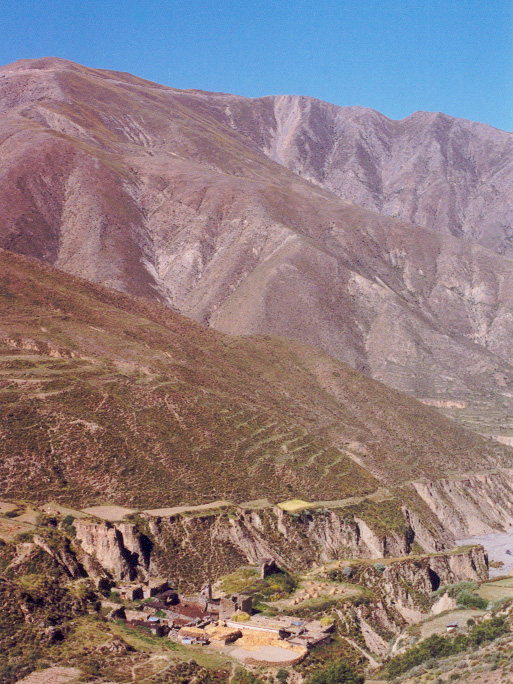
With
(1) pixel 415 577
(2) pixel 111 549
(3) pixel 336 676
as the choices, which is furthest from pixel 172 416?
(3) pixel 336 676

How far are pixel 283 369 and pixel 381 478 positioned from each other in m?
30.7

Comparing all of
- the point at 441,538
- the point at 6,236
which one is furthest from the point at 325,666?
the point at 6,236

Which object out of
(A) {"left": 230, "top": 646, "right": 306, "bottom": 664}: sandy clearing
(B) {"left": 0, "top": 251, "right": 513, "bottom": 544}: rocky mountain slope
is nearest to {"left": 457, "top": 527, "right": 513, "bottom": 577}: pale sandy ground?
(B) {"left": 0, "top": 251, "right": 513, "bottom": 544}: rocky mountain slope

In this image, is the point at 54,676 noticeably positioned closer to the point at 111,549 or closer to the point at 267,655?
the point at 267,655

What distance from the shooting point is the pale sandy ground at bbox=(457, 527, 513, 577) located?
75.7 m

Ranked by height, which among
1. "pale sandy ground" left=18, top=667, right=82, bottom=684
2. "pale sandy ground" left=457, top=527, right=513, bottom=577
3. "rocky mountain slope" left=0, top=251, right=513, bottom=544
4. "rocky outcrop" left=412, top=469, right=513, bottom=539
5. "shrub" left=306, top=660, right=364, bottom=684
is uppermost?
"rocky mountain slope" left=0, top=251, right=513, bottom=544

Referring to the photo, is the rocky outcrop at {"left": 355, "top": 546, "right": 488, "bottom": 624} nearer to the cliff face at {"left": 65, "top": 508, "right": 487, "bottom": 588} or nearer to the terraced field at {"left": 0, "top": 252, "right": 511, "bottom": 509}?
the cliff face at {"left": 65, "top": 508, "right": 487, "bottom": 588}

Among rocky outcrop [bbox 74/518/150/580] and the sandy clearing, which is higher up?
rocky outcrop [bbox 74/518/150/580]

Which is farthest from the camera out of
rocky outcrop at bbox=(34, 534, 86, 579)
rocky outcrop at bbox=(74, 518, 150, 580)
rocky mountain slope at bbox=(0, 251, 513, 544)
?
rocky mountain slope at bbox=(0, 251, 513, 544)

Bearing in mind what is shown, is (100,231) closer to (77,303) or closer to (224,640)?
(77,303)

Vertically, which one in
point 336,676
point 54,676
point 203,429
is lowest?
point 336,676

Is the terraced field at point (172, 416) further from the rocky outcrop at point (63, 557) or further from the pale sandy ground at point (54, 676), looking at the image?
the pale sandy ground at point (54, 676)

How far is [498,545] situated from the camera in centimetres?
8750

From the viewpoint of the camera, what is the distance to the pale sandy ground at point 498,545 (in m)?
75.7
